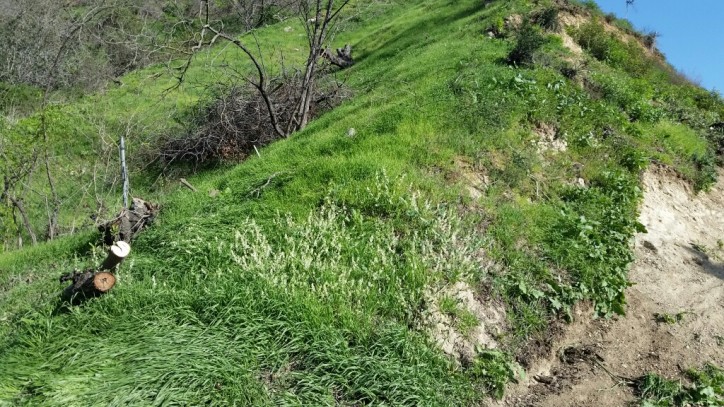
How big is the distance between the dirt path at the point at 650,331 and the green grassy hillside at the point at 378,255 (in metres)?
0.28

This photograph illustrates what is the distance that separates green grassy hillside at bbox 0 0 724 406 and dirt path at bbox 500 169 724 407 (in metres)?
0.28

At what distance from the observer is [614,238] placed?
6.81 m

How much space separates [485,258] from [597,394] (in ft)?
5.68

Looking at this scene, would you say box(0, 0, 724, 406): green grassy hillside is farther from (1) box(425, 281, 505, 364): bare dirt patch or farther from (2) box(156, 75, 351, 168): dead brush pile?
(2) box(156, 75, 351, 168): dead brush pile

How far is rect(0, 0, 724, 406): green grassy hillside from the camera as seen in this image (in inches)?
166

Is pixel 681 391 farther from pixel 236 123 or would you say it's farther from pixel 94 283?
pixel 236 123

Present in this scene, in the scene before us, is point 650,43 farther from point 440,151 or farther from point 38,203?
point 38,203

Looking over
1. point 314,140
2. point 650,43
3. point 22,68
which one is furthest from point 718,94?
point 22,68

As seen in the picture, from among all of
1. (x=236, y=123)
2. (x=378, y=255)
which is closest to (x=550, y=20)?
(x=236, y=123)

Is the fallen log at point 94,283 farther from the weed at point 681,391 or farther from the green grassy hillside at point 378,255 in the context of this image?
the weed at point 681,391

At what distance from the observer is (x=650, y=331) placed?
5945 millimetres

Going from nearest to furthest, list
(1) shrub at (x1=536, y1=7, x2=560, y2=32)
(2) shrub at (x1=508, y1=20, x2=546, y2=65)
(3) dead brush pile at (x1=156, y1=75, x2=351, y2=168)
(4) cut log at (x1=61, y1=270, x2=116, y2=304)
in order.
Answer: (4) cut log at (x1=61, y1=270, x2=116, y2=304) < (2) shrub at (x1=508, y1=20, x2=546, y2=65) < (3) dead brush pile at (x1=156, y1=75, x2=351, y2=168) < (1) shrub at (x1=536, y1=7, x2=560, y2=32)

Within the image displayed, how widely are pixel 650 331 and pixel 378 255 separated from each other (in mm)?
3208

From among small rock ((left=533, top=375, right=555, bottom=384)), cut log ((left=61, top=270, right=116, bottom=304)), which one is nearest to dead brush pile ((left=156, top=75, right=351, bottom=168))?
cut log ((left=61, top=270, right=116, bottom=304))
